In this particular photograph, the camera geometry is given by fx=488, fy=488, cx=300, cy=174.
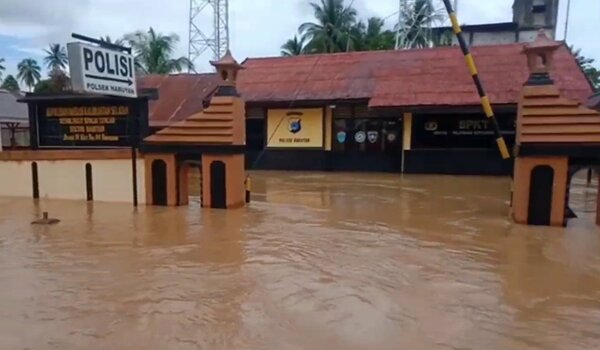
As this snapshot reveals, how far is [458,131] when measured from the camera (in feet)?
50.2

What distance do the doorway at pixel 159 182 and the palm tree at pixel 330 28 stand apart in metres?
20.8

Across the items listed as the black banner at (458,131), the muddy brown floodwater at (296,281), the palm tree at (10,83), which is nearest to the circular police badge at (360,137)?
the black banner at (458,131)

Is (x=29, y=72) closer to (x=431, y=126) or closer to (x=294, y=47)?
(x=294, y=47)

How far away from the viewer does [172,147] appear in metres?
8.88

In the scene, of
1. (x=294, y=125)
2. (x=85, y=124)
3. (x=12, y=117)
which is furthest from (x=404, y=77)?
(x=12, y=117)

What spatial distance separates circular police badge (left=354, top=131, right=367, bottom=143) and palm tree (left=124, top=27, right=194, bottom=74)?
1784cm

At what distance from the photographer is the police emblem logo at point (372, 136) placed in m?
16.3

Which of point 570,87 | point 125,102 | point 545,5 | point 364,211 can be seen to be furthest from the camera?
point 545,5

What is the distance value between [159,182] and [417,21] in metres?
22.9

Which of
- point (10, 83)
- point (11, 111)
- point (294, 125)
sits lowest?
point (294, 125)

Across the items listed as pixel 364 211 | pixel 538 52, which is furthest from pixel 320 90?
pixel 538 52

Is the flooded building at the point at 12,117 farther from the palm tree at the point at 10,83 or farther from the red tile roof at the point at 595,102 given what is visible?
the palm tree at the point at 10,83

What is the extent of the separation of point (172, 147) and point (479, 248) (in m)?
5.57

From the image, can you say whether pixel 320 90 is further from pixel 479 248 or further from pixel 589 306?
pixel 589 306
